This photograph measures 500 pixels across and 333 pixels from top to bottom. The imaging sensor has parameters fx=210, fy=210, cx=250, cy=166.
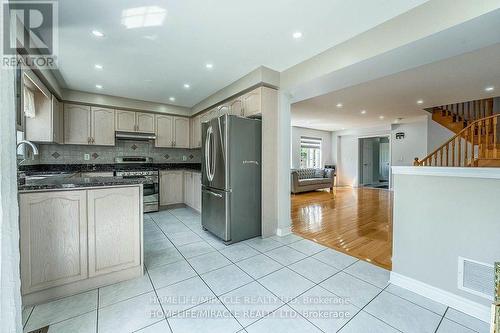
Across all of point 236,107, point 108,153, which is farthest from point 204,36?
point 108,153

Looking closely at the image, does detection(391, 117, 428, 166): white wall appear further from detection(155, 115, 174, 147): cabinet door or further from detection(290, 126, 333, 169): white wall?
detection(155, 115, 174, 147): cabinet door

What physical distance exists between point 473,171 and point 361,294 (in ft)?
4.28

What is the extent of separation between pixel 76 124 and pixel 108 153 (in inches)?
31.8

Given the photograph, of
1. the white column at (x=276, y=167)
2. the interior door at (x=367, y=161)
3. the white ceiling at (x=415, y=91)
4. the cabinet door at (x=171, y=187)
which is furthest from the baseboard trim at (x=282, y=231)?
the interior door at (x=367, y=161)

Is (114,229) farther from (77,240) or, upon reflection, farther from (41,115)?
(41,115)

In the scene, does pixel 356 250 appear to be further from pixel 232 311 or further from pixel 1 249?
pixel 1 249

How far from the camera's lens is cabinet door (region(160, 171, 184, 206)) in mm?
4762

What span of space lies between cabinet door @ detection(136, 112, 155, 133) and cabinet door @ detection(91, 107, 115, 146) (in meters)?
0.48

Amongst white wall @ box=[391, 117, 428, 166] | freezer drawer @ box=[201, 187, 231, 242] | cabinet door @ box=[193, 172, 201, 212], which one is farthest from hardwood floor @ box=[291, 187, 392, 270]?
white wall @ box=[391, 117, 428, 166]

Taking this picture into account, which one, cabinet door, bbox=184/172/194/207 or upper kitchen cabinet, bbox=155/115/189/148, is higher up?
Result: upper kitchen cabinet, bbox=155/115/189/148

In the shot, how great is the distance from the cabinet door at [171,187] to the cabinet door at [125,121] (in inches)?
45.8

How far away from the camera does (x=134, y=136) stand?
451 cm

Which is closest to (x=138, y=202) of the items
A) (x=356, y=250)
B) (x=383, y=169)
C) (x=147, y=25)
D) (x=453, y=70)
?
(x=147, y=25)

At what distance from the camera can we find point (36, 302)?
5.56ft
